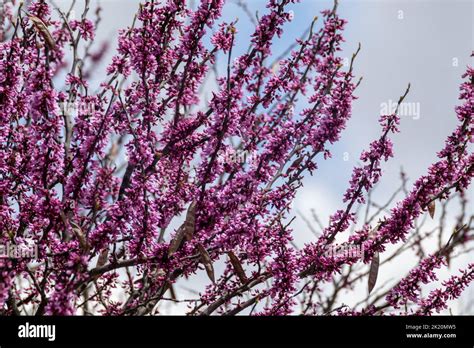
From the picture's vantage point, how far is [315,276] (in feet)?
19.0

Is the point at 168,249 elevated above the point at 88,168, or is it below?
below

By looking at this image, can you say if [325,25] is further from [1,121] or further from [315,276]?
[1,121]

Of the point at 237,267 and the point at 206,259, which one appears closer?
the point at 206,259

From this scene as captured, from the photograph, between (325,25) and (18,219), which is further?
(325,25)

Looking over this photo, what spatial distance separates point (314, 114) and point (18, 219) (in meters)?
3.34

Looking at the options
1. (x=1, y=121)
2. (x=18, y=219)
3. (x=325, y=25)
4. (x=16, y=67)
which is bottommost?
(x=18, y=219)

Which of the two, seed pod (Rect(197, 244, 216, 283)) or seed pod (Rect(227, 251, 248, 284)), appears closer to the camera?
seed pod (Rect(197, 244, 216, 283))

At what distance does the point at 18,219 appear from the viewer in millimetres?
5898

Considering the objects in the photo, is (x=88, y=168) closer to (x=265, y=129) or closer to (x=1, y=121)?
(x=1, y=121)

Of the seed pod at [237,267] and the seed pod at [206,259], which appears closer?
the seed pod at [206,259]
